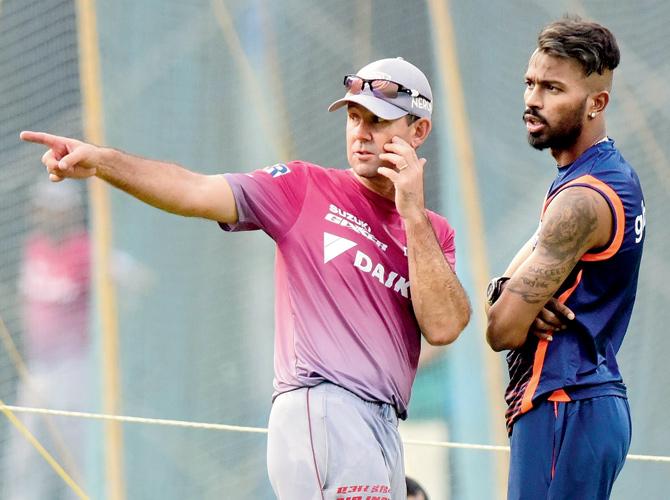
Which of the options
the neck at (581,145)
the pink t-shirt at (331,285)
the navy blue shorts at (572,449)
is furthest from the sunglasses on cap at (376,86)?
the navy blue shorts at (572,449)

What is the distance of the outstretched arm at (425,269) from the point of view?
3.18 meters

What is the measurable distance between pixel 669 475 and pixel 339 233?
8.63ft

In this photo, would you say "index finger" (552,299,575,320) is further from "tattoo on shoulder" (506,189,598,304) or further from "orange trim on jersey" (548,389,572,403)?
"orange trim on jersey" (548,389,572,403)

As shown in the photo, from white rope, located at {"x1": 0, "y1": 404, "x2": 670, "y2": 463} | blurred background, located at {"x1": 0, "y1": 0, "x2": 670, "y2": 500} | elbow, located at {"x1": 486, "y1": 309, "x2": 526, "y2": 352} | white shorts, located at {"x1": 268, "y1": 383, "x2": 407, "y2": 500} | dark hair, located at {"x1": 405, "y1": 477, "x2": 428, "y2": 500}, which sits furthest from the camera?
blurred background, located at {"x1": 0, "y1": 0, "x2": 670, "y2": 500}

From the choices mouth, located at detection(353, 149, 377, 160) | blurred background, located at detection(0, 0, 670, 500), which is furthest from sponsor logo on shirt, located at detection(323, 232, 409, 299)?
blurred background, located at detection(0, 0, 670, 500)

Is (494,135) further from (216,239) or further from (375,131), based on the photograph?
(375,131)

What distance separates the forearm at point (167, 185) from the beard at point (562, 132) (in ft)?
2.71

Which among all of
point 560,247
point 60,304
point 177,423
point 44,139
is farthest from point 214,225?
point 44,139

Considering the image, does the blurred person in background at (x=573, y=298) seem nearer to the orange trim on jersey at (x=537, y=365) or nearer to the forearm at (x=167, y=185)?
the orange trim on jersey at (x=537, y=365)

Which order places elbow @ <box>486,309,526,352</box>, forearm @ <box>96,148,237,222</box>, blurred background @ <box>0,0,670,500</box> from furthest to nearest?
blurred background @ <box>0,0,670,500</box> → elbow @ <box>486,309,526,352</box> → forearm @ <box>96,148,237,222</box>

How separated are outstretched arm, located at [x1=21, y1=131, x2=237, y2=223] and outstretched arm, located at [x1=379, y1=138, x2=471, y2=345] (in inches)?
17.5

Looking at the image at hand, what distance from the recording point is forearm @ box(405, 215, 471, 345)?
3176 millimetres

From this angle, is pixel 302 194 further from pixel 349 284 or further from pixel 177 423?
pixel 177 423

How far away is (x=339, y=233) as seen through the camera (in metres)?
3.21
